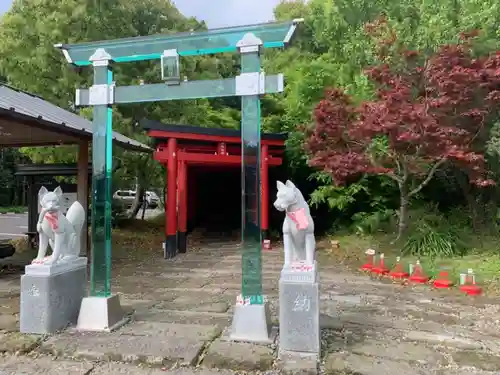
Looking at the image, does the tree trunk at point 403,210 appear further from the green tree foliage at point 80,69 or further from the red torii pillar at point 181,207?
the green tree foliage at point 80,69

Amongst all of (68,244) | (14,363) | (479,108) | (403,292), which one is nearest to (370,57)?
(479,108)

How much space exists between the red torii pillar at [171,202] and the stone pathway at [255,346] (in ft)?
9.58

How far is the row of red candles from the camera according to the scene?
632cm

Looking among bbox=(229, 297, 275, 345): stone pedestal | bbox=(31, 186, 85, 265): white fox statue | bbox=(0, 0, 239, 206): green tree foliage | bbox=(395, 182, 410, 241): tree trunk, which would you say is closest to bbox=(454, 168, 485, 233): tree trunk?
bbox=(395, 182, 410, 241): tree trunk

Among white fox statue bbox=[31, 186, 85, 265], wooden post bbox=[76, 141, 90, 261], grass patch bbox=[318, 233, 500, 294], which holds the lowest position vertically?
grass patch bbox=[318, 233, 500, 294]

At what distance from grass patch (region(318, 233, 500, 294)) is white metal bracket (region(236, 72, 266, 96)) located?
4.84 meters

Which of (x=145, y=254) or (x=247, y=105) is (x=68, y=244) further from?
(x=145, y=254)

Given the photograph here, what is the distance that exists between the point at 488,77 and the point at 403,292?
4.36 m

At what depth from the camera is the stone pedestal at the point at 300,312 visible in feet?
12.2

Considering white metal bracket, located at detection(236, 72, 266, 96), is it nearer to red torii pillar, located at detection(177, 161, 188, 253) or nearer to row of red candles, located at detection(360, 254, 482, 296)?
row of red candles, located at detection(360, 254, 482, 296)

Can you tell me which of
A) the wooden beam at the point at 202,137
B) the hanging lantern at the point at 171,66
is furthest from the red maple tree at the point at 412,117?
the hanging lantern at the point at 171,66

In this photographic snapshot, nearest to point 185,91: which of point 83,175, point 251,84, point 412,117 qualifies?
point 251,84

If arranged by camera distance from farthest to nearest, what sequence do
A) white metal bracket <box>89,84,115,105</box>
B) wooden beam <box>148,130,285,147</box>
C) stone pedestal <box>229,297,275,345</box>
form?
1. wooden beam <box>148,130,285,147</box>
2. white metal bracket <box>89,84,115,105</box>
3. stone pedestal <box>229,297,275,345</box>

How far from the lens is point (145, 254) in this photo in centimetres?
1004
